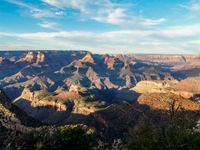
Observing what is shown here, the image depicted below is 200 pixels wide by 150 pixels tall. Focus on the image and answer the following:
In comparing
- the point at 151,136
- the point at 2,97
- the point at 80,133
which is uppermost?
the point at 151,136

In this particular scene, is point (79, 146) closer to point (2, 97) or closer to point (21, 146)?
point (21, 146)

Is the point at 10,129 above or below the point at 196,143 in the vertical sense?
below

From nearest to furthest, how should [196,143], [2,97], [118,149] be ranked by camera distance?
[196,143] → [118,149] → [2,97]

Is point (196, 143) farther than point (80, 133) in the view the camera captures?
No

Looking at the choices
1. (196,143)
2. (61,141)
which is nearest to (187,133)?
(196,143)

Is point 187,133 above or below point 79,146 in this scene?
above

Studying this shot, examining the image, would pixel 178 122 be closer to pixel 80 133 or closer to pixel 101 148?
pixel 101 148

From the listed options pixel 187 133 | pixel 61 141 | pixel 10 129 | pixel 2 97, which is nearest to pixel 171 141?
pixel 187 133

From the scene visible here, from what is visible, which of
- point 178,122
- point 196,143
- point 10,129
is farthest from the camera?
point 10,129

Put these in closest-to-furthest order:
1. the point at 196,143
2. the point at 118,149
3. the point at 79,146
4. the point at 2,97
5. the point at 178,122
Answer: the point at 196,143, the point at 178,122, the point at 118,149, the point at 79,146, the point at 2,97
